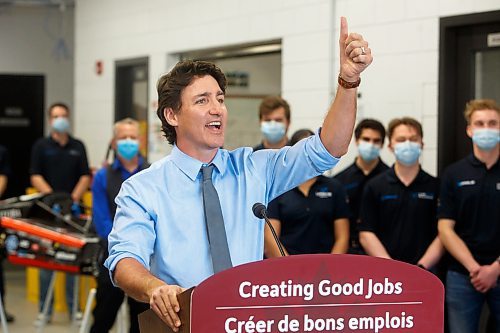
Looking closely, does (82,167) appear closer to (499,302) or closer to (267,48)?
(267,48)

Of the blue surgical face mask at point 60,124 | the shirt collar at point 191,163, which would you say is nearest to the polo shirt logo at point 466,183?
the shirt collar at point 191,163

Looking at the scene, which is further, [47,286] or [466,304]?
[47,286]

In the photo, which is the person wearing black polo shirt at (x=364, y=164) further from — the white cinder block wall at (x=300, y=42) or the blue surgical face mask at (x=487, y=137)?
the blue surgical face mask at (x=487, y=137)

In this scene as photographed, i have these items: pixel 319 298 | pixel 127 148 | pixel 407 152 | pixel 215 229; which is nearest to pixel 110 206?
pixel 127 148

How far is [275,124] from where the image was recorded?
17.5ft

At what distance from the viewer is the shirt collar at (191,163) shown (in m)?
2.33

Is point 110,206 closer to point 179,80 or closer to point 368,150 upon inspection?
point 368,150

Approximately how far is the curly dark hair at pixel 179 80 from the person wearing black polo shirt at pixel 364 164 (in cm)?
289

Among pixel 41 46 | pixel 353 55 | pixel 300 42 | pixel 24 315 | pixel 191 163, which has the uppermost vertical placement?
pixel 41 46

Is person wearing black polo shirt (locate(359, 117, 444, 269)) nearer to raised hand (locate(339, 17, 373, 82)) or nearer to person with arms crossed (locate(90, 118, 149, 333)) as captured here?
person with arms crossed (locate(90, 118, 149, 333))

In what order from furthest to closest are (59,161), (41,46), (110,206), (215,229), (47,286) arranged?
(41,46)
(59,161)
(47,286)
(110,206)
(215,229)

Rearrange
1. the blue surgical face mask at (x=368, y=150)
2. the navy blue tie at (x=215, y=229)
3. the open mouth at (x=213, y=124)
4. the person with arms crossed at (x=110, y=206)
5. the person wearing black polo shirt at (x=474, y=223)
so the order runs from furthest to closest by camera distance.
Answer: the blue surgical face mask at (x=368, y=150)
the person with arms crossed at (x=110, y=206)
the person wearing black polo shirt at (x=474, y=223)
the open mouth at (x=213, y=124)
the navy blue tie at (x=215, y=229)

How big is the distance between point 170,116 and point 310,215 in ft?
7.78

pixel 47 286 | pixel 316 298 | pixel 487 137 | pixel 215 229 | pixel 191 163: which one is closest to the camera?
pixel 316 298
